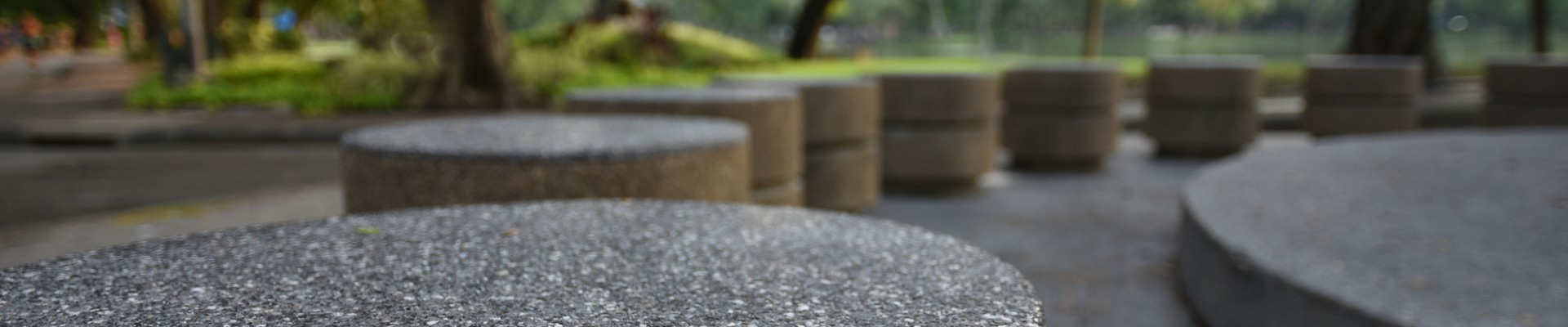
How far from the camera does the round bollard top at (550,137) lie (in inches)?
130

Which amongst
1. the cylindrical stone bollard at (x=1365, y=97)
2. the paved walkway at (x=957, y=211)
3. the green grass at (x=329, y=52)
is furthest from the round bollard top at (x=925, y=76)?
the green grass at (x=329, y=52)

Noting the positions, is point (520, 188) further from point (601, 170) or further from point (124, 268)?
point (124, 268)

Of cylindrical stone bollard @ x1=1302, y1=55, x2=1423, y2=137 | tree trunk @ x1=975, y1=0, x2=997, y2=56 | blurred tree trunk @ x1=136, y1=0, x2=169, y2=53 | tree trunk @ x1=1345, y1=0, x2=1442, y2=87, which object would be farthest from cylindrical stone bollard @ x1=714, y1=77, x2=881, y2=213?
tree trunk @ x1=975, y1=0, x2=997, y2=56

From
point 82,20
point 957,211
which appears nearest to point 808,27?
point 957,211

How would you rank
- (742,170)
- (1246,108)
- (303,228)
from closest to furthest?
(303,228) → (742,170) → (1246,108)

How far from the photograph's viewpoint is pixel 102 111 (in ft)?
43.0

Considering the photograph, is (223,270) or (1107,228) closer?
(223,270)

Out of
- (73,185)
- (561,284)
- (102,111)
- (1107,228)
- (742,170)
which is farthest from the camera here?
(102,111)

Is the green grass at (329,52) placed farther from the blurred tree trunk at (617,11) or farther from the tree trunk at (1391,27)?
the tree trunk at (1391,27)

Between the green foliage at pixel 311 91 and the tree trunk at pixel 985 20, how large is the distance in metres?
42.6

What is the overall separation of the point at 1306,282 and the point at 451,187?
2.51 meters

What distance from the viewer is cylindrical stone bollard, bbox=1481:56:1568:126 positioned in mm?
9227

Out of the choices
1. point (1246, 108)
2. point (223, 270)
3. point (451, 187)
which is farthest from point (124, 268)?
point (1246, 108)

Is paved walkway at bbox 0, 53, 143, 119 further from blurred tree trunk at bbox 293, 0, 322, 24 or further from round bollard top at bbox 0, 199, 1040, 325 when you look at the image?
round bollard top at bbox 0, 199, 1040, 325
